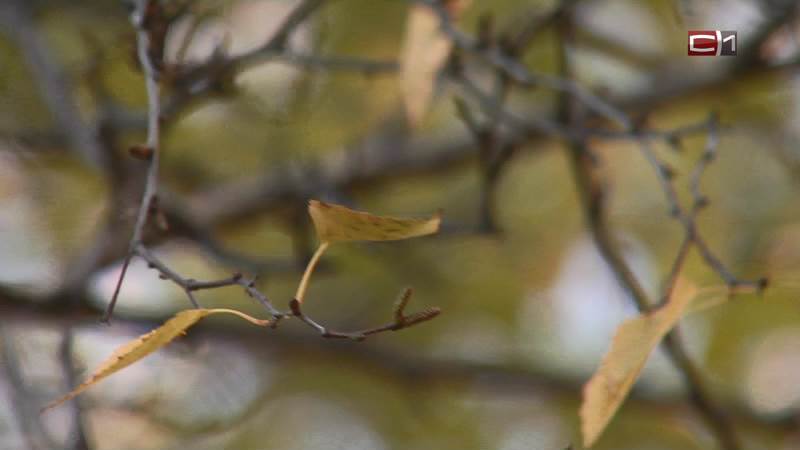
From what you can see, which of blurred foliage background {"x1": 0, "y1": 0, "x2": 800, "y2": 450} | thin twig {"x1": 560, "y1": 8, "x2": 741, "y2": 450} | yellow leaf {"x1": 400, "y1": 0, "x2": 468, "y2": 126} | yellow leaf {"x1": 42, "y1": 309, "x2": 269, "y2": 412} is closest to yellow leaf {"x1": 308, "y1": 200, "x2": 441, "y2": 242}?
yellow leaf {"x1": 42, "y1": 309, "x2": 269, "y2": 412}

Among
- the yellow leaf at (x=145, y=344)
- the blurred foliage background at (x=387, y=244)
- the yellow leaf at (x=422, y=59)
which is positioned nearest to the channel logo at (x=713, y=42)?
the blurred foliage background at (x=387, y=244)

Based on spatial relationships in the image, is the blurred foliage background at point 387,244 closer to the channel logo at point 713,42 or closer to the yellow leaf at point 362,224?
the channel logo at point 713,42

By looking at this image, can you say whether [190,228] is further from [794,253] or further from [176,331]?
[794,253]

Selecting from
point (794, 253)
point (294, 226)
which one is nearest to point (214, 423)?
point (294, 226)

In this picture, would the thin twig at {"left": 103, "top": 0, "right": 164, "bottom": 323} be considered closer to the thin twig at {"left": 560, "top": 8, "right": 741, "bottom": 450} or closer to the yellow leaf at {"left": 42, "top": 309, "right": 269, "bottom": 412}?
the yellow leaf at {"left": 42, "top": 309, "right": 269, "bottom": 412}

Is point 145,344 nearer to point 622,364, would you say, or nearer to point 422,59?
point 622,364

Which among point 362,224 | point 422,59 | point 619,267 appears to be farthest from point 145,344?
point 619,267
